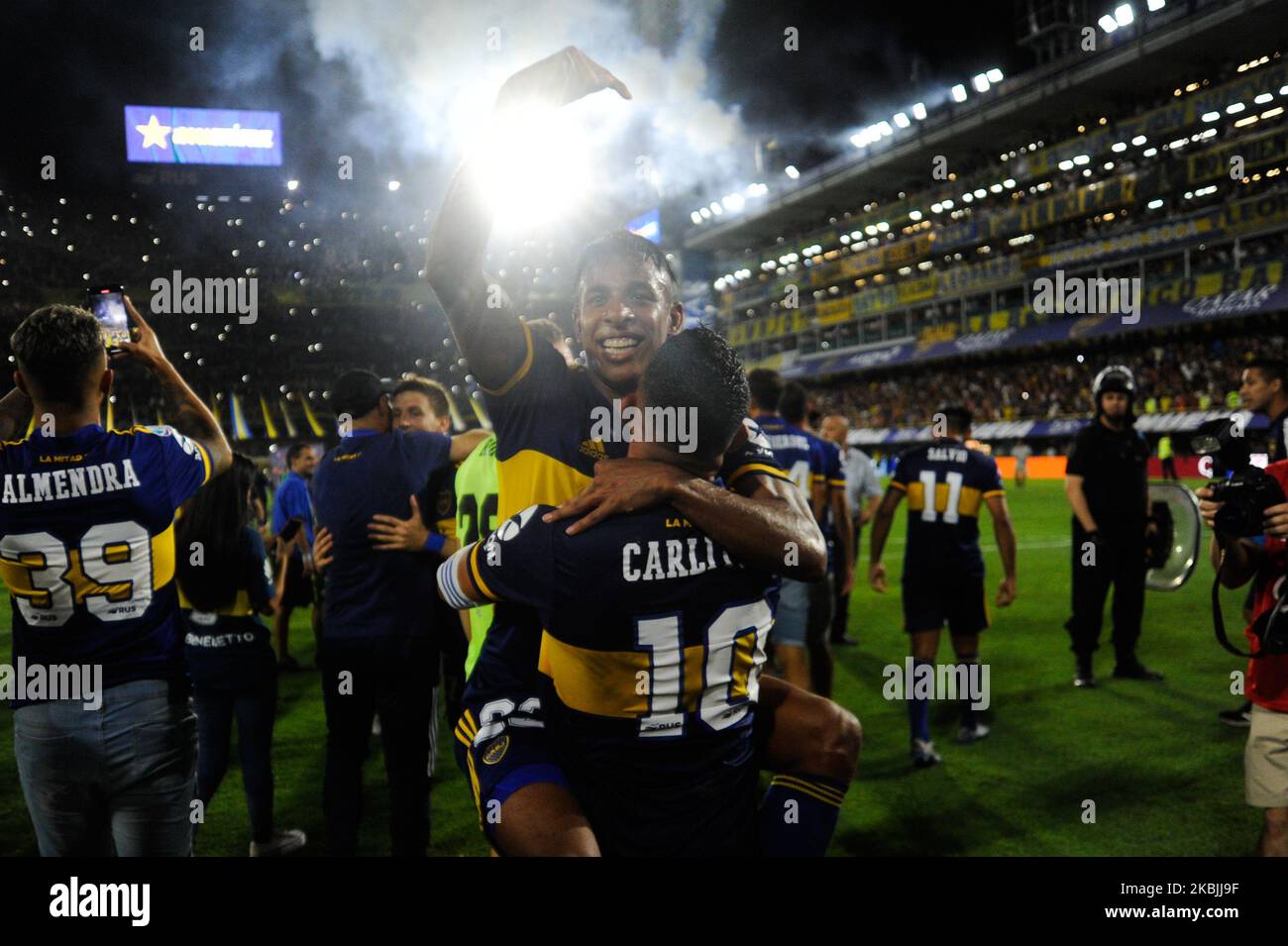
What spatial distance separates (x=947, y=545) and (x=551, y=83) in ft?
14.8

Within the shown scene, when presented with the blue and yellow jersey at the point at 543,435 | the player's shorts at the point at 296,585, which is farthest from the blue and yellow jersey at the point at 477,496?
the player's shorts at the point at 296,585

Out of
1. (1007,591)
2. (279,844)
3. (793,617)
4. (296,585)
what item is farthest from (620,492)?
(296,585)

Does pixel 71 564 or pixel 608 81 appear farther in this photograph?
pixel 71 564

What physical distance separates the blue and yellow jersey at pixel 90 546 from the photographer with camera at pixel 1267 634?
12.1 ft

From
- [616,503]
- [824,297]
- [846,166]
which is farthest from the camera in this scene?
[824,297]

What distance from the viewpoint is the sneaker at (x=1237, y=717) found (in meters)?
5.88

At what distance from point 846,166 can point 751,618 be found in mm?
52004

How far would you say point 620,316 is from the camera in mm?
2605

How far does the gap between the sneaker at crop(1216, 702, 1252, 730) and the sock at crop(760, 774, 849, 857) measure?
16.7 ft

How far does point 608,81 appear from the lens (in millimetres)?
2273

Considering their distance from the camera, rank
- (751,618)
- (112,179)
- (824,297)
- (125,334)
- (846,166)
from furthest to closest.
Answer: (824,297), (846,166), (112,179), (125,334), (751,618)

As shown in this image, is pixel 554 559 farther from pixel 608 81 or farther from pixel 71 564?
pixel 71 564
